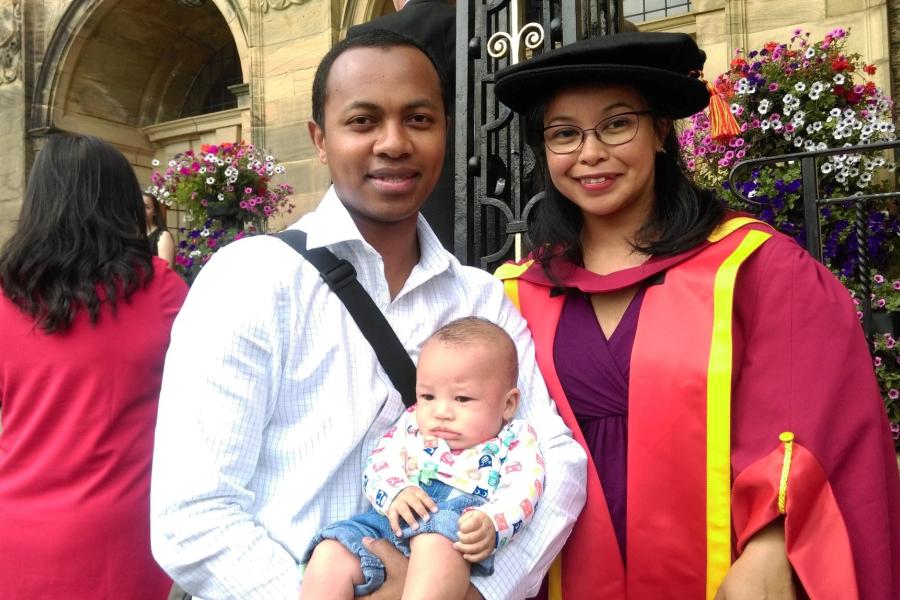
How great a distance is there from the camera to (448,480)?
1.66 meters

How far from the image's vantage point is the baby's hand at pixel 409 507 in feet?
5.16

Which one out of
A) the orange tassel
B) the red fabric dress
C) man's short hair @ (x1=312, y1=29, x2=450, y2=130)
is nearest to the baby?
man's short hair @ (x1=312, y1=29, x2=450, y2=130)

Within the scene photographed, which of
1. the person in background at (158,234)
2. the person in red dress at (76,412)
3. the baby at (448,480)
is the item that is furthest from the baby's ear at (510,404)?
the person in background at (158,234)

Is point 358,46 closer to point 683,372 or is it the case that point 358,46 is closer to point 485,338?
point 485,338

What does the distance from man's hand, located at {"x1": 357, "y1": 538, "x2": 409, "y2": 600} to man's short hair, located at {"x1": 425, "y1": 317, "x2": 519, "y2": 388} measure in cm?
43

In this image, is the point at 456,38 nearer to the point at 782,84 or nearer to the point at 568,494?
the point at 568,494

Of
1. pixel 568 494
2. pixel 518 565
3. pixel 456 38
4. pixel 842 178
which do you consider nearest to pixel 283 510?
pixel 518 565

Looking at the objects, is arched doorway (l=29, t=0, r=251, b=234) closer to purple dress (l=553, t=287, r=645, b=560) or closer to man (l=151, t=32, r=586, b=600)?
man (l=151, t=32, r=586, b=600)

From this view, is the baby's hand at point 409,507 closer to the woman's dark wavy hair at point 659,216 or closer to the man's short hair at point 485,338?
the man's short hair at point 485,338

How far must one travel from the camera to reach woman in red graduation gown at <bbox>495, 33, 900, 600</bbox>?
1722mm

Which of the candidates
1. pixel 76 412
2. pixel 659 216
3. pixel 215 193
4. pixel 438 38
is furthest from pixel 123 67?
pixel 659 216

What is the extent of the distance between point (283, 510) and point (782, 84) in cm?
456

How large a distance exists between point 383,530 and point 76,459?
120cm

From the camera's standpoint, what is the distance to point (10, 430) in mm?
2420
